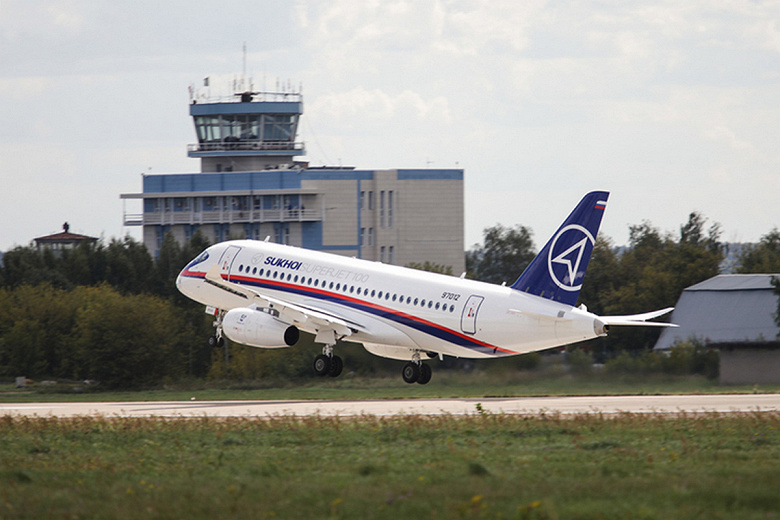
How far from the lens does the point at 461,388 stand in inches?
1948

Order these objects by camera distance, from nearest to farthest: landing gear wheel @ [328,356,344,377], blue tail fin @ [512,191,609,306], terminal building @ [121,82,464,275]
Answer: blue tail fin @ [512,191,609,306], landing gear wheel @ [328,356,344,377], terminal building @ [121,82,464,275]

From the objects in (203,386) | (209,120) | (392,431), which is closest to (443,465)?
Result: (392,431)

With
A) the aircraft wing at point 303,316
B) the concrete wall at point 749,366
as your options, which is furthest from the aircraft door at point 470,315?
the concrete wall at point 749,366

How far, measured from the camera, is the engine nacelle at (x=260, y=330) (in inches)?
1769

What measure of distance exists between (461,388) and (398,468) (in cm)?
2804

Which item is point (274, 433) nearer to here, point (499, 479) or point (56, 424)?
point (56, 424)

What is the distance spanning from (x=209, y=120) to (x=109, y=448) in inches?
3600

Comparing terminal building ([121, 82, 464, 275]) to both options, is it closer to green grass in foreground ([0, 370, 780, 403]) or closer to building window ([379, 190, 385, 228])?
building window ([379, 190, 385, 228])

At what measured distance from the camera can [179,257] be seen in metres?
101

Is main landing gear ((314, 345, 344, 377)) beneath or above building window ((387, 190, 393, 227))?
beneath

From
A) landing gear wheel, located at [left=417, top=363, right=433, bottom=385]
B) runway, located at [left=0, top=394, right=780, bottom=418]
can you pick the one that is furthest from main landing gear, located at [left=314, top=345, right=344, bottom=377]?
landing gear wheel, located at [left=417, top=363, right=433, bottom=385]

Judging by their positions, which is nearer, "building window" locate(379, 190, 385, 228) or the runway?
the runway

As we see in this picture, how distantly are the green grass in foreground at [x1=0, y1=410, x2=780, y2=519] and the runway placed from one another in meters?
3.90

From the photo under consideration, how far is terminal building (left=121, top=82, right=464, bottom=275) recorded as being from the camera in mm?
114875
